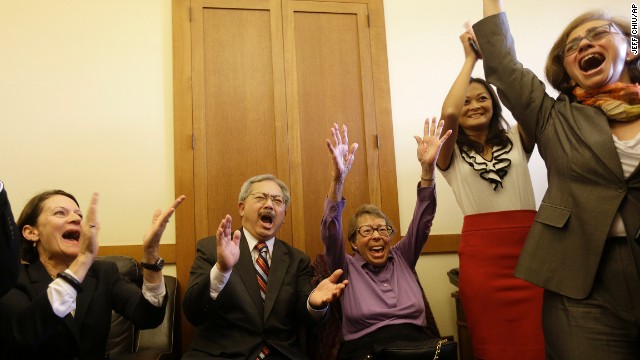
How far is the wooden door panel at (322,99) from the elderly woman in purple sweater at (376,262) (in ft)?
1.69

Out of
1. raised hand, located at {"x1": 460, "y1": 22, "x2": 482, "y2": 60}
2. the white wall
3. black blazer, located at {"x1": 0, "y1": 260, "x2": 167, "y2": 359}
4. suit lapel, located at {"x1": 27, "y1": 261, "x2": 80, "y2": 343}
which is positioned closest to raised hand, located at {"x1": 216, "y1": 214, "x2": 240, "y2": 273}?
black blazer, located at {"x1": 0, "y1": 260, "x2": 167, "y2": 359}

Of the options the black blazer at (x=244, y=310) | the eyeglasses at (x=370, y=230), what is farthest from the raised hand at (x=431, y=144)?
the black blazer at (x=244, y=310)

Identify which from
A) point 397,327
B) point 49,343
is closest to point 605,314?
point 397,327

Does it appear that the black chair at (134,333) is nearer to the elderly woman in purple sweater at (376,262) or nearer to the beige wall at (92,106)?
the beige wall at (92,106)

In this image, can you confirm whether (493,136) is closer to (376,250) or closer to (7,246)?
(376,250)

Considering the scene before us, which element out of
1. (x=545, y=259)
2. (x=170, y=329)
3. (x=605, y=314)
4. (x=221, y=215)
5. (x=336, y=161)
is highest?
(x=336, y=161)

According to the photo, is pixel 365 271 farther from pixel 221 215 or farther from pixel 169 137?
pixel 169 137

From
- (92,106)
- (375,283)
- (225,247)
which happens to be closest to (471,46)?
(375,283)

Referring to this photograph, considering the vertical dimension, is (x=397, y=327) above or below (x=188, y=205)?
below

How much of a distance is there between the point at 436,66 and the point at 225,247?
1.99 m

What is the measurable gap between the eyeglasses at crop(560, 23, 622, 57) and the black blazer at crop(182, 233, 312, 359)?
1.33 meters

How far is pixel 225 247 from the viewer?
5.92 ft

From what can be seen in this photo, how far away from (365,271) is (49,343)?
49.0 inches

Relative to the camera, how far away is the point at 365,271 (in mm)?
2293
